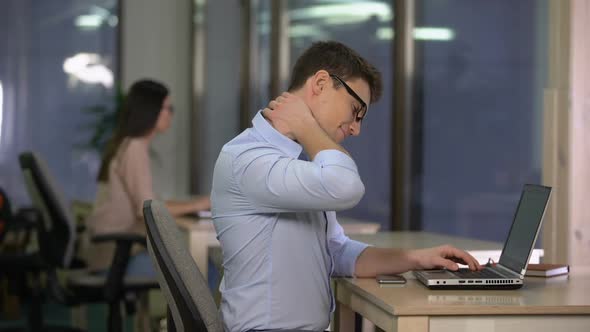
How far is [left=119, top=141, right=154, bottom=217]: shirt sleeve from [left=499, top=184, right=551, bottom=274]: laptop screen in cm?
244

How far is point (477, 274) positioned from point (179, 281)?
0.67 metres

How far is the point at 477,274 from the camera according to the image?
6.76 ft

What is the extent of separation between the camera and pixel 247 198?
6.39ft

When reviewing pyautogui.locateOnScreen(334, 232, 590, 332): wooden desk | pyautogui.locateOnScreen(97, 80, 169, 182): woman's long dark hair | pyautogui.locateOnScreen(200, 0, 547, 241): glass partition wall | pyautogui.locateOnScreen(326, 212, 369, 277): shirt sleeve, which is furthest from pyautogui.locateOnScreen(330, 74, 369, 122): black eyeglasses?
pyautogui.locateOnScreen(97, 80, 169, 182): woman's long dark hair

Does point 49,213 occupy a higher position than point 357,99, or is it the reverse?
point 357,99

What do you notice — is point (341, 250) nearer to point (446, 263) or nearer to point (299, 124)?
point (446, 263)

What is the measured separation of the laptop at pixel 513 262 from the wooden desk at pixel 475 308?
0.03 meters

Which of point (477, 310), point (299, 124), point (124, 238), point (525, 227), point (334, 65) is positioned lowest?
point (124, 238)

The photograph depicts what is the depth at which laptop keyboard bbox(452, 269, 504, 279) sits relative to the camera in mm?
1994

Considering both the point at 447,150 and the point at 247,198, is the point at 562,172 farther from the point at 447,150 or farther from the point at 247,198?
the point at 447,150

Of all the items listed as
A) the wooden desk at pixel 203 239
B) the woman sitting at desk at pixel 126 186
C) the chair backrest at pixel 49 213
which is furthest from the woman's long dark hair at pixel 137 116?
the wooden desk at pixel 203 239

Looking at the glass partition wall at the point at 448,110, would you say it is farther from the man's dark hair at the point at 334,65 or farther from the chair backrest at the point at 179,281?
the chair backrest at the point at 179,281

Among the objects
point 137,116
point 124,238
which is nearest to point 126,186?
point 137,116

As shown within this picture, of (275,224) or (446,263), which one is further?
(446,263)
